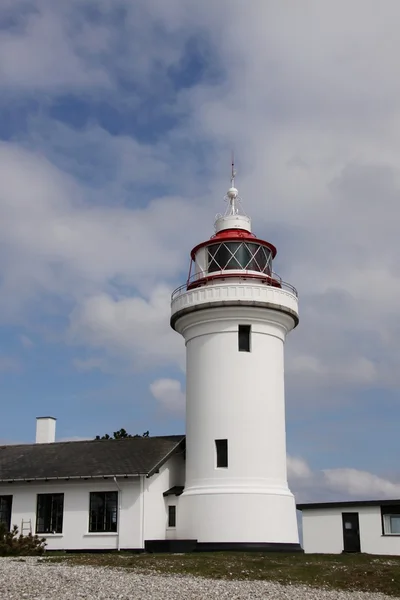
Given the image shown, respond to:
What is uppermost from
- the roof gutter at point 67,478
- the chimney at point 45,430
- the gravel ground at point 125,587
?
the chimney at point 45,430

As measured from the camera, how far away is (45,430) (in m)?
35.8

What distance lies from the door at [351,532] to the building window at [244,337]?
8211 millimetres

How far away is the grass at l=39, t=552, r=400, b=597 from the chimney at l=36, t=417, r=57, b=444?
45.2 ft

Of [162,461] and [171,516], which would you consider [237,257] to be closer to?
[162,461]

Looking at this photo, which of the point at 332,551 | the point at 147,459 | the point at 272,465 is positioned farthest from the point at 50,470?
the point at 332,551

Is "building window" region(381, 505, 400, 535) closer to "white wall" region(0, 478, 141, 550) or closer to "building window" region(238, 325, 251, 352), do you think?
"building window" region(238, 325, 251, 352)

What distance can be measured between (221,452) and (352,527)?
22.6 feet

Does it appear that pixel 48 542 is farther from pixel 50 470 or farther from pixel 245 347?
pixel 245 347

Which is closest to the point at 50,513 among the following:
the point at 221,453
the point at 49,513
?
the point at 49,513

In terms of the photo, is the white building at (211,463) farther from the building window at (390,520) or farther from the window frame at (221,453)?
the building window at (390,520)

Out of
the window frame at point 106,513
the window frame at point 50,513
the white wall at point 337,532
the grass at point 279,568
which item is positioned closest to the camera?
the grass at point 279,568

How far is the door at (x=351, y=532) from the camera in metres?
31.2

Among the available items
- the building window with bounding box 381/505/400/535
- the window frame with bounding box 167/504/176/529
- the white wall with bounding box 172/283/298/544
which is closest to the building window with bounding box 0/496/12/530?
the window frame with bounding box 167/504/176/529

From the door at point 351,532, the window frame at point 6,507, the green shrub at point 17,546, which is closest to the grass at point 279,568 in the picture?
the green shrub at point 17,546
